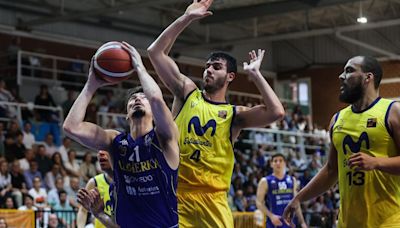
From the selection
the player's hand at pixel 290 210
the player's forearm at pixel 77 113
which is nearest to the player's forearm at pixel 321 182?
the player's hand at pixel 290 210

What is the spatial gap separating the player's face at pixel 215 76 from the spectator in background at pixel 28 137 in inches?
482

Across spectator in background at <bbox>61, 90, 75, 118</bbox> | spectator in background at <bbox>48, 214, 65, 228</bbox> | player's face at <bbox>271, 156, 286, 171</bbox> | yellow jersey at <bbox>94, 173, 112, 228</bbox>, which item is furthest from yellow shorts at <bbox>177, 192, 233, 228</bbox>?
spectator in background at <bbox>61, 90, 75, 118</bbox>

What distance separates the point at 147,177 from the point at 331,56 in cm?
2993

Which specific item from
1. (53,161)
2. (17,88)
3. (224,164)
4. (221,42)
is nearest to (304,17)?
(221,42)

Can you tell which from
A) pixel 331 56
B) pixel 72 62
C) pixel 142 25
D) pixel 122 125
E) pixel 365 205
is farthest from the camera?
pixel 331 56

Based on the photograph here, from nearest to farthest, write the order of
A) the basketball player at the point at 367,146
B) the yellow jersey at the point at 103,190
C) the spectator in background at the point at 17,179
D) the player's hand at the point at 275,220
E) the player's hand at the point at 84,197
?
the player's hand at the point at 84,197, the basketball player at the point at 367,146, the yellow jersey at the point at 103,190, the player's hand at the point at 275,220, the spectator in background at the point at 17,179

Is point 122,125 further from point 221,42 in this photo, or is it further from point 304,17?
point 304,17

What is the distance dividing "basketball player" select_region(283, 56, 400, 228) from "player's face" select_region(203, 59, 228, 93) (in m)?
1.29

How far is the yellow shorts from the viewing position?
696cm

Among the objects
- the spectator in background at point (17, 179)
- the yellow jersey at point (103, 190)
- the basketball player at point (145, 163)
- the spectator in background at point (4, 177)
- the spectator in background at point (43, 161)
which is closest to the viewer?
the basketball player at point (145, 163)

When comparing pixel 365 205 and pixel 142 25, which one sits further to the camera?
pixel 142 25

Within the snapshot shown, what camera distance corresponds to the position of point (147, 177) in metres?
5.66

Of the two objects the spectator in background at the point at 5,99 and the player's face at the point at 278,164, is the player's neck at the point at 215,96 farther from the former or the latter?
the spectator in background at the point at 5,99

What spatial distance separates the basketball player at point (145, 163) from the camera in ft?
18.5
